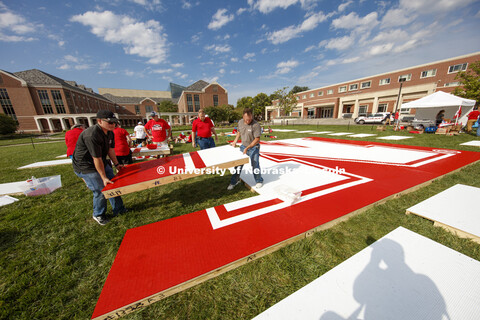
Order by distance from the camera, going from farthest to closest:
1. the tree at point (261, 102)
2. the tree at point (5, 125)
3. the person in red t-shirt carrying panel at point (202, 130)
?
the tree at point (261, 102) → the tree at point (5, 125) → the person in red t-shirt carrying panel at point (202, 130)

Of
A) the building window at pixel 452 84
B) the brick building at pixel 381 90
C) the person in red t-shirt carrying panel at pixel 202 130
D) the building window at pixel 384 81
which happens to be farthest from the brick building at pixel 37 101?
the building window at pixel 452 84

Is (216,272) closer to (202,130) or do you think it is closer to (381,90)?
(202,130)

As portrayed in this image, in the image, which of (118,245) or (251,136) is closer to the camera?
(118,245)

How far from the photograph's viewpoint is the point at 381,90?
3166 centimetres

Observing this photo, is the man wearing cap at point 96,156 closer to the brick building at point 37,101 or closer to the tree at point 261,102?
the brick building at point 37,101

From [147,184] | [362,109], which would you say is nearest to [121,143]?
[147,184]

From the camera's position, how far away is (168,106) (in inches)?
2034

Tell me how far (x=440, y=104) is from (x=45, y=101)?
205 ft

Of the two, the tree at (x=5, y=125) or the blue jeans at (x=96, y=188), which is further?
the tree at (x=5, y=125)

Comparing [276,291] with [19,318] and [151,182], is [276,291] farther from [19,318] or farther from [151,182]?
[19,318]

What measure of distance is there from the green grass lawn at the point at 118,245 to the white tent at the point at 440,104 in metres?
12.8

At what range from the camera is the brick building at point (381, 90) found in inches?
989

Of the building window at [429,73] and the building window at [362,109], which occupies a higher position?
the building window at [429,73]

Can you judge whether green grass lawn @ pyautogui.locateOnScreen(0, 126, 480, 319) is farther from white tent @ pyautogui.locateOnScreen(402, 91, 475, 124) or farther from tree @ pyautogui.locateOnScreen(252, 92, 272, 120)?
tree @ pyautogui.locateOnScreen(252, 92, 272, 120)
